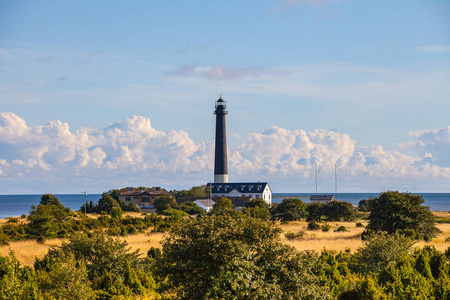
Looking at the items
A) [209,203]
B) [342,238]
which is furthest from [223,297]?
[209,203]

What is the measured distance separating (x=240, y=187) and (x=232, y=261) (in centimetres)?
11536

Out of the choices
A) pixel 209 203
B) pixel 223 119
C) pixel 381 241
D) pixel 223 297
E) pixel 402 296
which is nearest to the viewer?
pixel 223 297

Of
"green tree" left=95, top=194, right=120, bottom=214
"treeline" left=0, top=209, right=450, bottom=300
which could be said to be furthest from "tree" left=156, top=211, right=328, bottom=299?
"green tree" left=95, top=194, right=120, bottom=214

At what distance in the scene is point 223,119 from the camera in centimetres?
12775

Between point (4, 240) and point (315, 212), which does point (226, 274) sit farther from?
point (315, 212)

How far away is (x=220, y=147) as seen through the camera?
124812mm

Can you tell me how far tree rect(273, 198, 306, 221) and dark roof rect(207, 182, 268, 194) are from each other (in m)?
47.1

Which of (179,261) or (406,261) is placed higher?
(179,261)

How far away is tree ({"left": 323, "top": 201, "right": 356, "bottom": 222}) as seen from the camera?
79.8 meters

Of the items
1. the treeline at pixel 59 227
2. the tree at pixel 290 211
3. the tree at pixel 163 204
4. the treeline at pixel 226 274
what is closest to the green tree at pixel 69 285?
the treeline at pixel 226 274

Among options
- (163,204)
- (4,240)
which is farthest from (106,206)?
(4,240)

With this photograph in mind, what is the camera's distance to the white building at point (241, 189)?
127 metres

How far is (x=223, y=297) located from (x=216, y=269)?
1.45 meters

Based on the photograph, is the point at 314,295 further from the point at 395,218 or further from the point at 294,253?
the point at 395,218
